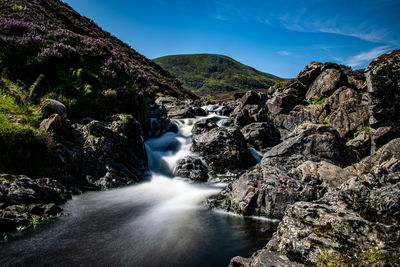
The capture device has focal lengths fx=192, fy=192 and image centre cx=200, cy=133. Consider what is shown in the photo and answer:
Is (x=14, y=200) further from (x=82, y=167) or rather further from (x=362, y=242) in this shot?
(x=362, y=242)

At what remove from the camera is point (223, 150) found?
12062mm

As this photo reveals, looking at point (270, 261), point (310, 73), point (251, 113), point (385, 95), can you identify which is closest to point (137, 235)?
point (270, 261)

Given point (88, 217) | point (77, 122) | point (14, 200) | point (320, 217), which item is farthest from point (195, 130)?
point (320, 217)

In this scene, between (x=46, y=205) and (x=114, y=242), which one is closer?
(x=114, y=242)

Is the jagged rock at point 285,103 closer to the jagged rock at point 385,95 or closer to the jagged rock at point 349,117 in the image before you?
the jagged rock at point 349,117

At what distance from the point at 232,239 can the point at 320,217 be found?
9.12ft

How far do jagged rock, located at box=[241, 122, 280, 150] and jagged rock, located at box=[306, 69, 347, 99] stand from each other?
17.3 ft

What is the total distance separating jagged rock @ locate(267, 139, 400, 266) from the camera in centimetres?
270

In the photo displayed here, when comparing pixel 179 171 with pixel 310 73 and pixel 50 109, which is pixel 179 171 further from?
pixel 310 73

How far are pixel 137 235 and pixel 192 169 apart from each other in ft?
20.4

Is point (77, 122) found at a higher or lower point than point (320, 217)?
higher

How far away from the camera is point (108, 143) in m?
9.45

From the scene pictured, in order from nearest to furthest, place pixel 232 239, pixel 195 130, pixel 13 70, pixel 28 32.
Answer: pixel 232 239 → pixel 13 70 → pixel 28 32 → pixel 195 130

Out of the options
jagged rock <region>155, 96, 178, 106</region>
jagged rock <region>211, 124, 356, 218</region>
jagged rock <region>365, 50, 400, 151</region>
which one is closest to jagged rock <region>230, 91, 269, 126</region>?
jagged rock <region>155, 96, 178, 106</region>
